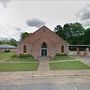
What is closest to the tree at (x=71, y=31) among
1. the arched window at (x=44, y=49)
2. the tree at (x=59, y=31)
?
the tree at (x=59, y=31)

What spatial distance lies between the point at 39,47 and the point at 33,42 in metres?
1.98

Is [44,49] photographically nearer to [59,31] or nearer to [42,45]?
[42,45]

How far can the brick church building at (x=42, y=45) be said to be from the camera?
1582 inches

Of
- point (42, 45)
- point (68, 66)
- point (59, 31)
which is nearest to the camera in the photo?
point (68, 66)

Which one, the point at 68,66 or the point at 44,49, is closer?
the point at 68,66


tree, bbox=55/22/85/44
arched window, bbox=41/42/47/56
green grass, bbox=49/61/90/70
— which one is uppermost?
tree, bbox=55/22/85/44

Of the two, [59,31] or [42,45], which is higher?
[59,31]

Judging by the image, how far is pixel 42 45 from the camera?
41219 millimetres

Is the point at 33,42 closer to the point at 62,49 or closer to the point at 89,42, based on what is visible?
the point at 62,49

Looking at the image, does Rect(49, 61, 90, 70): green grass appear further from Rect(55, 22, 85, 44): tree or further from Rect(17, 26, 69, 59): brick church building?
Rect(55, 22, 85, 44): tree

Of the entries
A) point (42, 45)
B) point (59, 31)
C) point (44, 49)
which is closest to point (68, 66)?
point (44, 49)

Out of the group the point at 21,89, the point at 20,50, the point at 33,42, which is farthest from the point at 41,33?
the point at 21,89

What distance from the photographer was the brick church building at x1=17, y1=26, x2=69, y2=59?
4019 centimetres

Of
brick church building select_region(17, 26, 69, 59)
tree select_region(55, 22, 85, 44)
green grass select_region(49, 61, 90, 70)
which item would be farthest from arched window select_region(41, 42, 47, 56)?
tree select_region(55, 22, 85, 44)
